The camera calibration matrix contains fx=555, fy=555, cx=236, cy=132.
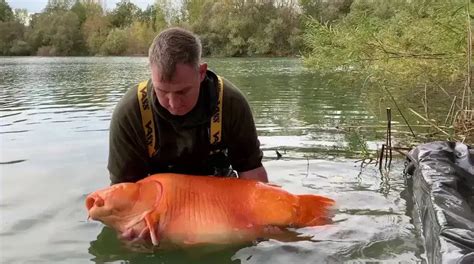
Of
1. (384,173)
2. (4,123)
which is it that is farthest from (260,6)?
(384,173)

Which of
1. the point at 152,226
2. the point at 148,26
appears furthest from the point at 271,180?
the point at 148,26

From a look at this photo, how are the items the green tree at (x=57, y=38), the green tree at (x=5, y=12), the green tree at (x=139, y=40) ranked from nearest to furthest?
the green tree at (x=139, y=40) → the green tree at (x=57, y=38) → the green tree at (x=5, y=12)

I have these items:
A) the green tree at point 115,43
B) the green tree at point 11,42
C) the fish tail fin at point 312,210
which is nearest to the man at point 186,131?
the fish tail fin at point 312,210

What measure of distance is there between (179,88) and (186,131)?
1.73 ft

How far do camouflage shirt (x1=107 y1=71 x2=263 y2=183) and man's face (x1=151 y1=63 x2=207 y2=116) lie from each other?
0.18 m

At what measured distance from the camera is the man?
3498 mm

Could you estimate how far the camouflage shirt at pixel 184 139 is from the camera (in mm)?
3590

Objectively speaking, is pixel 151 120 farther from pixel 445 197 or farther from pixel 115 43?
pixel 115 43

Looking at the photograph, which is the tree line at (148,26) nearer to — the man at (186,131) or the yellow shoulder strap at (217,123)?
the man at (186,131)

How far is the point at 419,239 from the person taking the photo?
364cm

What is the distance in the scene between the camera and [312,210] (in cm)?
364

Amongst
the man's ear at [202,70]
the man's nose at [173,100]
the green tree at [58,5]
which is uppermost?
the green tree at [58,5]

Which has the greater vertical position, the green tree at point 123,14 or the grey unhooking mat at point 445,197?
the green tree at point 123,14

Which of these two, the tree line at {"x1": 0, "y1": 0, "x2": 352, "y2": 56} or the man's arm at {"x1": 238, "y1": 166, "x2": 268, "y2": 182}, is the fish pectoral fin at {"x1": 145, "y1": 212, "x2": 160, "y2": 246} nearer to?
the man's arm at {"x1": 238, "y1": 166, "x2": 268, "y2": 182}
